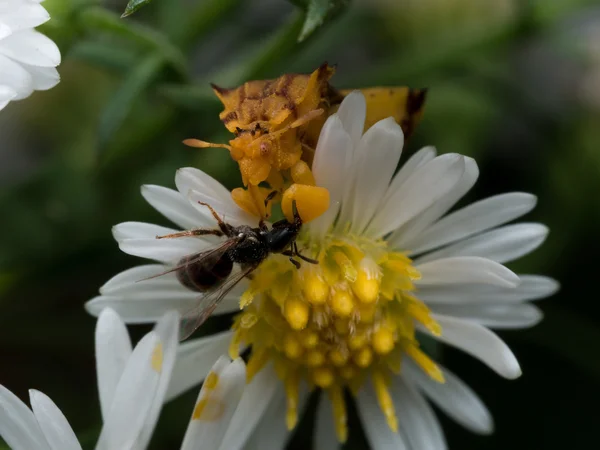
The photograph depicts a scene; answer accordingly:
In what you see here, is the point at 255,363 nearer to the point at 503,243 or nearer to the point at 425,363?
the point at 425,363

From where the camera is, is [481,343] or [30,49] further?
[481,343]

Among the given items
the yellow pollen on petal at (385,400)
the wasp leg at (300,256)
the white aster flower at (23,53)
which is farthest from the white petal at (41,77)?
the yellow pollen on petal at (385,400)

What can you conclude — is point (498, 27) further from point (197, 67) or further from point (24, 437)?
point (24, 437)

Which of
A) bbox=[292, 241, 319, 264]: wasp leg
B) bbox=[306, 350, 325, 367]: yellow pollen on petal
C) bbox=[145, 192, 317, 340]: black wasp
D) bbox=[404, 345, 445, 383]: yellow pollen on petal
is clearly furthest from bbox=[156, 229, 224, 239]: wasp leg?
bbox=[404, 345, 445, 383]: yellow pollen on petal

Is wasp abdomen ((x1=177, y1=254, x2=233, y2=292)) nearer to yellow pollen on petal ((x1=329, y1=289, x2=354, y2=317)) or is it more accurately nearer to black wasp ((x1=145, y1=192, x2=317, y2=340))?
black wasp ((x1=145, y1=192, x2=317, y2=340))

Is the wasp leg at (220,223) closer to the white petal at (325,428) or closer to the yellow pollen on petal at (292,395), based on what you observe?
the yellow pollen on petal at (292,395)

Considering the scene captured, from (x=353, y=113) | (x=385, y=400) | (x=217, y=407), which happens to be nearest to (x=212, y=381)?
A: (x=217, y=407)
